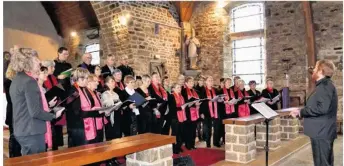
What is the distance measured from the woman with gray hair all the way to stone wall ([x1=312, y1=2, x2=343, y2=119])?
7.27 meters

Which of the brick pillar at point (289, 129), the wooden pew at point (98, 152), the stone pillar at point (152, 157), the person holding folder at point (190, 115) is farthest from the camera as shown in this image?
the brick pillar at point (289, 129)

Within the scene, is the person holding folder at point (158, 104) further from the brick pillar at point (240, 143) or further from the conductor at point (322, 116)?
the conductor at point (322, 116)

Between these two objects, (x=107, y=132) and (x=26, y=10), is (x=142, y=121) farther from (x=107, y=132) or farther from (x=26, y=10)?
(x=26, y=10)

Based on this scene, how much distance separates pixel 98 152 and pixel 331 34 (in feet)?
23.8

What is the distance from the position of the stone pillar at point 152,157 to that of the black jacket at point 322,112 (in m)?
1.31

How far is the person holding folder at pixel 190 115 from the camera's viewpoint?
16.4 ft

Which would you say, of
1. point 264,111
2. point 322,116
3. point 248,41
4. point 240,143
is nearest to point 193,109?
point 240,143

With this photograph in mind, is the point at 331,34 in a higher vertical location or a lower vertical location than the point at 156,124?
higher

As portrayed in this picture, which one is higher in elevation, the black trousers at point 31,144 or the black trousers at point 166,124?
the black trousers at point 31,144

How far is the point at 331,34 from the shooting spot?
25.5 feet

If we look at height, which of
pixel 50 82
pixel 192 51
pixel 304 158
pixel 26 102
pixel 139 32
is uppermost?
pixel 139 32

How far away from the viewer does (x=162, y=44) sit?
30.2ft

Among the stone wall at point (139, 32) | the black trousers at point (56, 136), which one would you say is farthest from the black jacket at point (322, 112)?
the stone wall at point (139, 32)

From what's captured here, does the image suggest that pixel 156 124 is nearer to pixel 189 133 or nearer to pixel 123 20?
pixel 189 133
